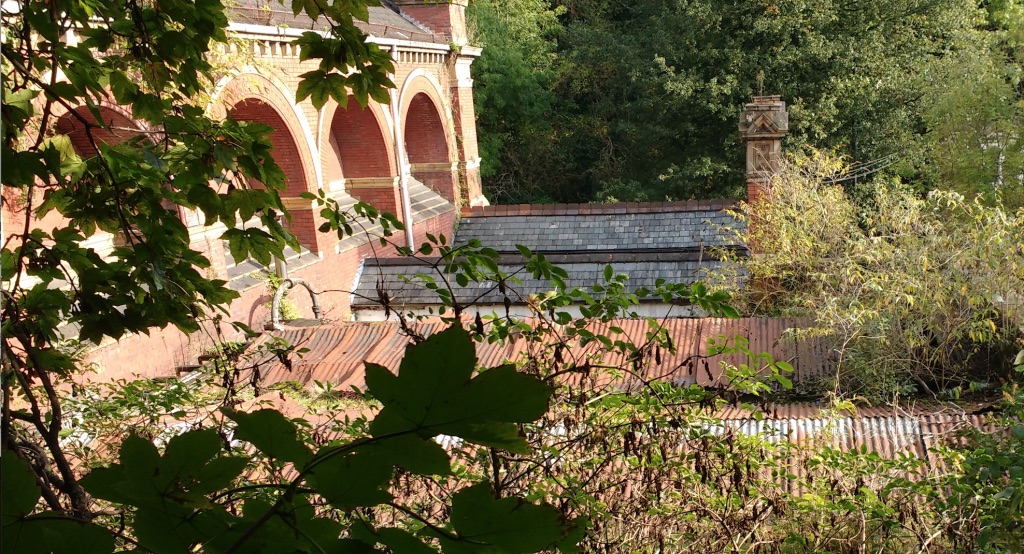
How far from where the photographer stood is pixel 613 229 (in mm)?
15078

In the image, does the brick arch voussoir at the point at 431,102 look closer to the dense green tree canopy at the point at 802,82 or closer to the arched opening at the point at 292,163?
the arched opening at the point at 292,163

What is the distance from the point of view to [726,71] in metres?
20.7

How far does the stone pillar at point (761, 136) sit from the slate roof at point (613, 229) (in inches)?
74.2

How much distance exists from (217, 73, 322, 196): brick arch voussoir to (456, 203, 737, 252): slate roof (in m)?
3.63

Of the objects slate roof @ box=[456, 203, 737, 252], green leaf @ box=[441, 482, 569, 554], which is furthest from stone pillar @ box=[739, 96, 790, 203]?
green leaf @ box=[441, 482, 569, 554]

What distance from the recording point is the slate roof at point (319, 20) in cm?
1214

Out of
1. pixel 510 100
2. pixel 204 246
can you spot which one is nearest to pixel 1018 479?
pixel 204 246

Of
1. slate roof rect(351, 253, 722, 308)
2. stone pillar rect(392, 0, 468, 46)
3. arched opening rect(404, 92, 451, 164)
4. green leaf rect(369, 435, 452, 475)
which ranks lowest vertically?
slate roof rect(351, 253, 722, 308)

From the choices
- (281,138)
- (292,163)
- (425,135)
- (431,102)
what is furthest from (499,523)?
(425,135)

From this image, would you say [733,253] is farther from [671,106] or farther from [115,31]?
[671,106]

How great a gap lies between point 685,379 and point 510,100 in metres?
18.9

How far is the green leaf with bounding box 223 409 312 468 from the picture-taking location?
0.71m

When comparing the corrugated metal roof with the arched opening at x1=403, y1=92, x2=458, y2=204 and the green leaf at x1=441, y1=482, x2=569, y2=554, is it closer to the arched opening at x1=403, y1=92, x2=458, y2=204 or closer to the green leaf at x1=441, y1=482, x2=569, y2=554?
the green leaf at x1=441, y1=482, x2=569, y2=554

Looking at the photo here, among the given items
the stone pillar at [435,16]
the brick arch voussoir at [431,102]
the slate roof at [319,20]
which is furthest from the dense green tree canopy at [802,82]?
the slate roof at [319,20]
